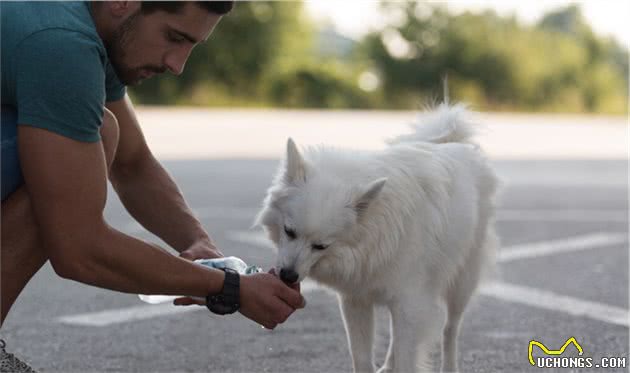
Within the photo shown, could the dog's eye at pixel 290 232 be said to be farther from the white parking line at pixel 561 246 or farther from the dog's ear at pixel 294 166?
the white parking line at pixel 561 246

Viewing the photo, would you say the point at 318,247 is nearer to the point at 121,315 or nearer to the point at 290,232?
the point at 290,232

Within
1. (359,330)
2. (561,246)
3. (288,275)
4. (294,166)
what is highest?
(294,166)

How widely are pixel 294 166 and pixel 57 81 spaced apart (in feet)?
4.50

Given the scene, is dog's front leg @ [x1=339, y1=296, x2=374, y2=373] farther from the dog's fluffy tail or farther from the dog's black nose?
the dog's fluffy tail

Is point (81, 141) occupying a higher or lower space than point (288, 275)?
higher

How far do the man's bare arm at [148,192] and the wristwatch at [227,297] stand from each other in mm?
598

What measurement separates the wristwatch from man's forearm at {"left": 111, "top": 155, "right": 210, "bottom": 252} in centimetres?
64

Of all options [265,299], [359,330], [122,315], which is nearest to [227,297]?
[265,299]

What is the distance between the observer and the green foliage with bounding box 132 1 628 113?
3725 cm

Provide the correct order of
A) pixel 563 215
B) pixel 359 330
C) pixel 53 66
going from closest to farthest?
pixel 53 66
pixel 359 330
pixel 563 215

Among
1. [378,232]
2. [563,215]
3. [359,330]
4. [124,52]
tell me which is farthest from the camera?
[563,215]

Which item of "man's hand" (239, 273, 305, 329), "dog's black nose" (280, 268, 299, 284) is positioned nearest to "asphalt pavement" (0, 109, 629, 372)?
"dog's black nose" (280, 268, 299, 284)

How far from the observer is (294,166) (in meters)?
3.86

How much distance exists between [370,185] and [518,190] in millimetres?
7375
